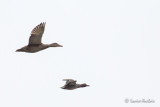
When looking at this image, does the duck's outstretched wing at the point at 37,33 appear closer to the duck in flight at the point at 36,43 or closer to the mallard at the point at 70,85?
the duck in flight at the point at 36,43

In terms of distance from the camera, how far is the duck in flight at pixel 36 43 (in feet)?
181

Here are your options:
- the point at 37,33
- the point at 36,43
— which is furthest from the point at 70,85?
the point at 37,33

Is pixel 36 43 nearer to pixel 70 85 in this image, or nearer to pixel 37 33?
pixel 37 33

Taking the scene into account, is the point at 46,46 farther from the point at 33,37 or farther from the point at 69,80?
the point at 69,80

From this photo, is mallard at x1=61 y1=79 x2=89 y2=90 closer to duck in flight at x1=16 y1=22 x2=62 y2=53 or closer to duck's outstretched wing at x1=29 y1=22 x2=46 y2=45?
duck in flight at x1=16 y1=22 x2=62 y2=53

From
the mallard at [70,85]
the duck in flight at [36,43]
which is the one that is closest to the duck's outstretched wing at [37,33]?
the duck in flight at [36,43]

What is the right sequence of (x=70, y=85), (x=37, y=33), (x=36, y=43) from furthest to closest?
(x=70, y=85) → (x=36, y=43) → (x=37, y=33)

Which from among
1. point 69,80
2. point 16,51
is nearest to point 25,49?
point 16,51

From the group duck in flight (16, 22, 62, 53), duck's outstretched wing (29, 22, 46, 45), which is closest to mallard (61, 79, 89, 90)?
duck in flight (16, 22, 62, 53)

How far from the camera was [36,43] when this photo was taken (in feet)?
186

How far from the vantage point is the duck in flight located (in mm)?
55281

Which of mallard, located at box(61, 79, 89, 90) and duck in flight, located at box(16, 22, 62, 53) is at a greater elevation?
duck in flight, located at box(16, 22, 62, 53)

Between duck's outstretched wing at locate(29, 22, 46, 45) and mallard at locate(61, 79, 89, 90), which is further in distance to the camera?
mallard at locate(61, 79, 89, 90)

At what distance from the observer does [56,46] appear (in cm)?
5856
